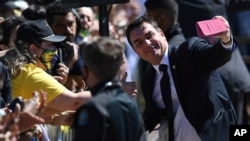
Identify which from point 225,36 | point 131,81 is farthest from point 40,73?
point 225,36

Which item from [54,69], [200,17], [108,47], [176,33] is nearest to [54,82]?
[54,69]

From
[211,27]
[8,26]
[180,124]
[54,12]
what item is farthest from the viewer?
[54,12]

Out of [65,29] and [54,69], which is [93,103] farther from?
[65,29]

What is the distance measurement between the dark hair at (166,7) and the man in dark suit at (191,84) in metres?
1.40

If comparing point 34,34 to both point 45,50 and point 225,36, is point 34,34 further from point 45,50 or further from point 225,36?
point 225,36

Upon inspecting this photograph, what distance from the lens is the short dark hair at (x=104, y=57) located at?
5.64 meters

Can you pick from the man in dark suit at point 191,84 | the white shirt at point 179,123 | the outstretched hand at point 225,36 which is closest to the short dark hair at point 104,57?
the outstretched hand at point 225,36

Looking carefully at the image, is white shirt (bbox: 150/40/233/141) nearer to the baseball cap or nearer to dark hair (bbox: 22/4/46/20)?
the baseball cap

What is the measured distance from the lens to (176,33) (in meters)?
8.90

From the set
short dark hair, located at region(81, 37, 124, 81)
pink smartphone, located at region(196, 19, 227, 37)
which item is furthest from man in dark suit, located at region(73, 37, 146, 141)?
pink smartphone, located at region(196, 19, 227, 37)

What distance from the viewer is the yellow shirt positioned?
22.7ft

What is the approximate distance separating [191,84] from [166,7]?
178 cm

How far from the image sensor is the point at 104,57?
18.5ft

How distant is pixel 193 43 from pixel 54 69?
1203 mm
